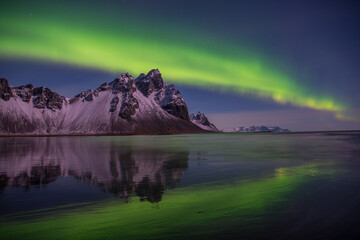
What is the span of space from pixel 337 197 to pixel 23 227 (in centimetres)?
1506

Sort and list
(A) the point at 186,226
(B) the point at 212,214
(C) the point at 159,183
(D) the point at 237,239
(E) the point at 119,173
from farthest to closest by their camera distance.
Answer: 1. (E) the point at 119,173
2. (C) the point at 159,183
3. (B) the point at 212,214
4. (A) the point at 186,226
5. (D) the point at 237,239

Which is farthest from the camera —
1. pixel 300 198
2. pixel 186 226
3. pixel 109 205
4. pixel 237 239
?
pixel 300 198

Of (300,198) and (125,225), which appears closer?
(125,225)

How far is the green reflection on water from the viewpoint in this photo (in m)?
8.91

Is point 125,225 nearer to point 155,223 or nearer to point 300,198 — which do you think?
point 155,223

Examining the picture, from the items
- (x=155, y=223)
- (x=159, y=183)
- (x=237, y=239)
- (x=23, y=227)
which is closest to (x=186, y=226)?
(x=155, y=223)

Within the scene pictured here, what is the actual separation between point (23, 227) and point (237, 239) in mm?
8016

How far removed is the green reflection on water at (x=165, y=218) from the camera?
29.2 ft

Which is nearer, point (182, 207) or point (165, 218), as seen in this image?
point (165, 218)

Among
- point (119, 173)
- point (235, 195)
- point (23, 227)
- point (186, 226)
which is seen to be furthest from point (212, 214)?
point (119, 173)

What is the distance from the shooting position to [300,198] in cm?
1331

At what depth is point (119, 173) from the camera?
73.0 feet

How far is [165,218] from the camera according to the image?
10.3 m

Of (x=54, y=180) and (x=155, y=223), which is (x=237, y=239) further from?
(x=54, y=180)
